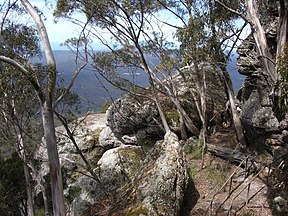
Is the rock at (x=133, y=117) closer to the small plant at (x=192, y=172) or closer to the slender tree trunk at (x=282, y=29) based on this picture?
the small plant at (x=192, y=172)

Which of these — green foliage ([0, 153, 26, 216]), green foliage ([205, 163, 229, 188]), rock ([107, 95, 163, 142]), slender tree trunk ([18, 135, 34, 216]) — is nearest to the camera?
green foliage ([205, 163, 229, 188])

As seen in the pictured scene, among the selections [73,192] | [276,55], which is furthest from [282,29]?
[73,192]

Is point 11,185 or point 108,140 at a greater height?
point 108,140

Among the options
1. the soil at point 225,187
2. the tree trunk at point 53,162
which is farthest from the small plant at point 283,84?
the tree trunk at point 53,162

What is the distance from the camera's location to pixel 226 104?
15406mm

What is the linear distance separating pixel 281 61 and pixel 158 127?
10033mm

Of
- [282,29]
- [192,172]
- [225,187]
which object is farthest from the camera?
[192,172]

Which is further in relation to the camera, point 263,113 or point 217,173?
point 217,173

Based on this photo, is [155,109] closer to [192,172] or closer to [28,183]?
[192,172]

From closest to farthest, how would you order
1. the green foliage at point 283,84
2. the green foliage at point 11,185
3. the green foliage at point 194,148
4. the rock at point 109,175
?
the green foliage at point 283,84 → the green foliage at point 194,148 → the rock at point 109,175 → the green foliage at point 11,185

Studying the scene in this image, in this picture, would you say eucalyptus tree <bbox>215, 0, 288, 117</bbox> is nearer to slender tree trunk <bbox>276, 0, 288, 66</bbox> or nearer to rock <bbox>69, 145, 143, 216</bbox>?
slender tree trunk <bbox>276, 0, 288, 66</bbox>

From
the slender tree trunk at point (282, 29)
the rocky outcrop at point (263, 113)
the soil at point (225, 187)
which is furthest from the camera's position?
the soil at point (225, 187)

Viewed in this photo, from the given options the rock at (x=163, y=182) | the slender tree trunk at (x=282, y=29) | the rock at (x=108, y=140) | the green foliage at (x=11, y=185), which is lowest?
the green foliage at (x=11, y=185)

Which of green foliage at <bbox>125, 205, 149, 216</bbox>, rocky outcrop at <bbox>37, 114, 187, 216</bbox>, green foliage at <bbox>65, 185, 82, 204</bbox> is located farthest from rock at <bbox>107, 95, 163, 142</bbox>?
green foliage at <bbox>125, 205, 149, 216</bbox>
